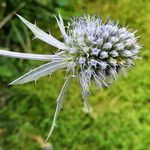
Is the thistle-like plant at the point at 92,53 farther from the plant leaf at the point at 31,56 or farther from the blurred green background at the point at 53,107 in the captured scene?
the blurred green background at the point at 53,107

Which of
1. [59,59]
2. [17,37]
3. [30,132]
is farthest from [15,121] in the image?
[59,59]

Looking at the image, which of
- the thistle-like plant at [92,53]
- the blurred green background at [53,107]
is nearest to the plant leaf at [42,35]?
the thistle-like plant at [92,53]

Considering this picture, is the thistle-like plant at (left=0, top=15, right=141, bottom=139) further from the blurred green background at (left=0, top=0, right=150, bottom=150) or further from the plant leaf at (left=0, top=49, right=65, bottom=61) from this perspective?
the blurred green background at (left=0, top=0, right=150, bottom=150)

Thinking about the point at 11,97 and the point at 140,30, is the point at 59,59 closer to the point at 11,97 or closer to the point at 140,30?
the point at 11,97

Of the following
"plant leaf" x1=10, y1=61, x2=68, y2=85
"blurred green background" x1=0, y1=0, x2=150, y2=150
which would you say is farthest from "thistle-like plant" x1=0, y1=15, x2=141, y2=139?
"blurred green background" x1=0, y1=0, x2=150, y2=150

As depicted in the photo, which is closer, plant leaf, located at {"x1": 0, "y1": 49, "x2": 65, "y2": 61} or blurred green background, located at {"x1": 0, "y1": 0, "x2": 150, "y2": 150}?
plant leaf, located at {"x1": 0, "y1": 49, "x2": 65, "y2": 61}

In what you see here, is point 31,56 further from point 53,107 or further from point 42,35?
point 53,107

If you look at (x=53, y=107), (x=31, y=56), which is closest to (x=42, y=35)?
(x=31, y=56)
